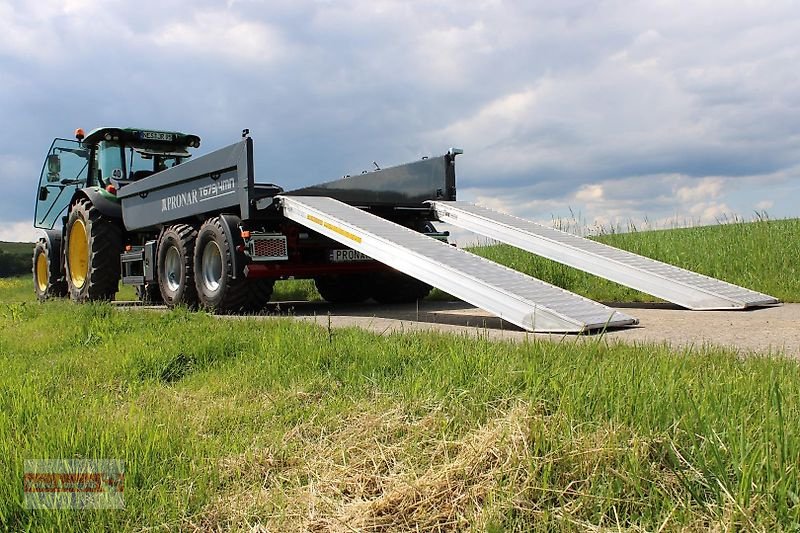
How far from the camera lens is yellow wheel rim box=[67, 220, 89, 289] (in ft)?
35.6

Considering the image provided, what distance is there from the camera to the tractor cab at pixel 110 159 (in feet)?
35.5

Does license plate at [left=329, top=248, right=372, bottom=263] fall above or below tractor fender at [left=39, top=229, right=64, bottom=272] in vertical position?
below

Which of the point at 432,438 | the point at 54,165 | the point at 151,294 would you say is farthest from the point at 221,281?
the point at 54,165

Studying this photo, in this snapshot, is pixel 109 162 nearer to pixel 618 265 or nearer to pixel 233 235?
pixel 233 235

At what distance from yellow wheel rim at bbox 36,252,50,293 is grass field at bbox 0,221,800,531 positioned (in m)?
9.64

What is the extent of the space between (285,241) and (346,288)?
7.96ft

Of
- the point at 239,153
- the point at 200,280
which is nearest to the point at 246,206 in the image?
the point at 239,153

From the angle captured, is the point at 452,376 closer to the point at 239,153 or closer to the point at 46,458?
the point at 46,458

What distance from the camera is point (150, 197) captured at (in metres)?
9.40

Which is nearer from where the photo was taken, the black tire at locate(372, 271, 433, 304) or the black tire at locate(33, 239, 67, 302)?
the black tire at locate(372, 271, 433, 304)

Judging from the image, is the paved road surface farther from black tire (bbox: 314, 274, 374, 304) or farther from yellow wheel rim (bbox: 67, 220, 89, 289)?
yellow wheel rim (bbox: 67, 220, 89, 289)

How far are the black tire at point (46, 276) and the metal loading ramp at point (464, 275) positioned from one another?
6.80 meters

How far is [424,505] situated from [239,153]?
6.11 meters

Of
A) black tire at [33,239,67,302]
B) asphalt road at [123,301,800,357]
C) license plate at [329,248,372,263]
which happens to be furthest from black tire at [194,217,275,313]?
black tire at [33,239,67,302]
